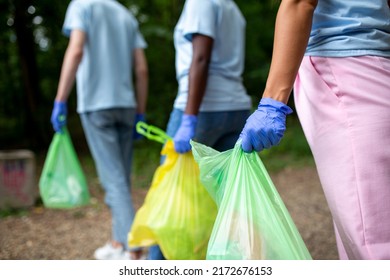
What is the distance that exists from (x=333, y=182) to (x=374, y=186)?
5.1 inches

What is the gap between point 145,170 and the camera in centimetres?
702

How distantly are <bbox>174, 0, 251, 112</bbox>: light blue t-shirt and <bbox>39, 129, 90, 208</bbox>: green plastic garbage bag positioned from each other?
59.3 inches

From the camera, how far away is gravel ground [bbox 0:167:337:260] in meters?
3.62

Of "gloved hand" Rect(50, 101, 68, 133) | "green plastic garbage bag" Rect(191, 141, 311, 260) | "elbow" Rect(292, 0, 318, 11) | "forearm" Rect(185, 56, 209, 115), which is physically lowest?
"gloved hand" Rect(50, 101, 68, 133)

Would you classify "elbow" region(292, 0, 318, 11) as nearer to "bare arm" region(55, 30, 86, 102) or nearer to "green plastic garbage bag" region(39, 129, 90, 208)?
"bare arm" region(55, 30, 86, 102)

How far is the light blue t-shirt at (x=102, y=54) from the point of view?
323 centimetres

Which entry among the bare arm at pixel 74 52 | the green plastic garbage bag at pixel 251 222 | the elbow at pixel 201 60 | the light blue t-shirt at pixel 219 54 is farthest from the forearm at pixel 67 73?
the green plastic garbage bag at pixel 251 222

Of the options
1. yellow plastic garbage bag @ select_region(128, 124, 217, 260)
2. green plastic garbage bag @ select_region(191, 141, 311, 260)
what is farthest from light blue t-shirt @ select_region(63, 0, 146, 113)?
green plastic garbage bag @ select_region(191, 141, 311, 260)

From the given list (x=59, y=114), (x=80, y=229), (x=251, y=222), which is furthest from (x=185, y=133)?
(x=80, y=229)

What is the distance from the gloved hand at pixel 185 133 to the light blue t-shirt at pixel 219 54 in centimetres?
14

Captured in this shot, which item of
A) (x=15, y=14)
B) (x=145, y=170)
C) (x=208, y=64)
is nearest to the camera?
(x=208, y=64)

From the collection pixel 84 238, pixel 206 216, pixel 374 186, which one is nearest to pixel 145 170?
pixel 84 238

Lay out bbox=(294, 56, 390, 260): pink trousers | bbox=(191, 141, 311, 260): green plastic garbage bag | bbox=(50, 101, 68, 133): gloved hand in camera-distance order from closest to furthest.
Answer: bbox=(294, 56, 390, 260): pink trousers < bbox=(191, 141, 311, 260): green plastic garbage bag < bbox=(50, 101, 68, 133): gloved hand
